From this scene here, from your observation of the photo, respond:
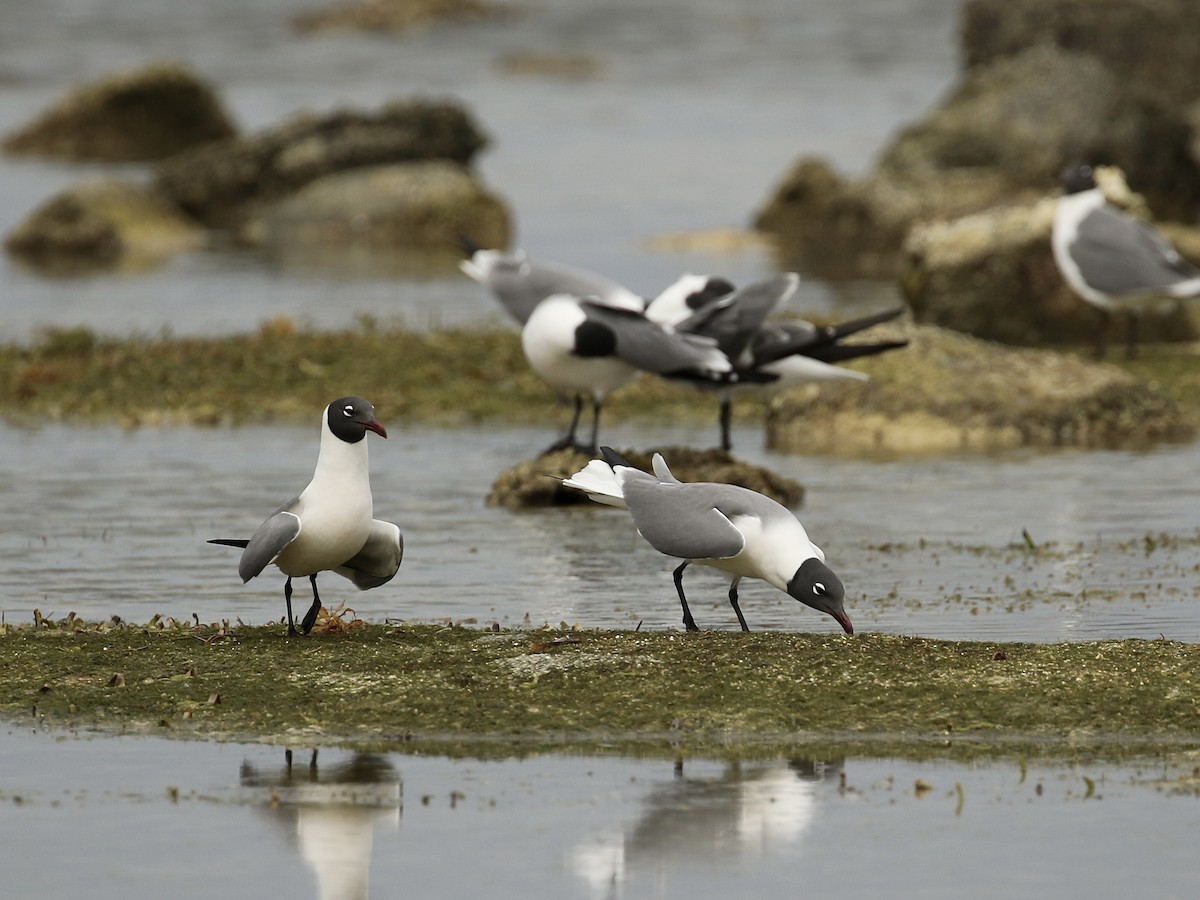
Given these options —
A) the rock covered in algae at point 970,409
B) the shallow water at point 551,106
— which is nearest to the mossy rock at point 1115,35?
the shallow water at point 551,106

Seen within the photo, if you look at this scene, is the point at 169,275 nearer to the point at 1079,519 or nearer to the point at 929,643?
the point at 1079,519

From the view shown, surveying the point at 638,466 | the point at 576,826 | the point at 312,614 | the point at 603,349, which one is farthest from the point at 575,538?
the point at 576,826

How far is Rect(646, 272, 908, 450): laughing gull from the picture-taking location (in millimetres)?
14695

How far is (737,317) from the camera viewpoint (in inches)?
579

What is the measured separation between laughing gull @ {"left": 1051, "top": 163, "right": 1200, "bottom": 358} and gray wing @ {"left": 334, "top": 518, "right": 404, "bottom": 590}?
38.5 feet

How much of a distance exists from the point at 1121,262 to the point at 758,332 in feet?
20.3

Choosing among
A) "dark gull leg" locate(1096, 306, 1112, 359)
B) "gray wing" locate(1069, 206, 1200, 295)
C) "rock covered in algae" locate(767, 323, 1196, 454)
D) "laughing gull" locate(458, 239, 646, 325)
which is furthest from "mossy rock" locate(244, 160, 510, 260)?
"laughing gull" locate(458, 239, 646, 325)

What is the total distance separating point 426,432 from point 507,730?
9287mm

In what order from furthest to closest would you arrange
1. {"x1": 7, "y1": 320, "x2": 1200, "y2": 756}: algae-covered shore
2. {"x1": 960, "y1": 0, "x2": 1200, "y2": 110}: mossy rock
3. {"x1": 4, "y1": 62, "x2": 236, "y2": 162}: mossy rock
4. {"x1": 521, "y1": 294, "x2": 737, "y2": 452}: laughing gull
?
{"x1": 4, "y1": 62, "x2": 236, "y2": 162}: mossy rock → {"x1": 960, "y1": 0, "x2": 1200, "y2": 110}: mossy rock → {"x1": 521, "y1": 294, "x2": 737, "y2": 452}: laughing gull → {"x1": 7, "y1": 320, "x2": 1200, "y2": 756}: algae-covered shore

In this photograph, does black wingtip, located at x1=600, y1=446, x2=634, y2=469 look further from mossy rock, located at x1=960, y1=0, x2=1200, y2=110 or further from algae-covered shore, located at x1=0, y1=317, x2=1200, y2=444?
mossy rock, located at x1=960, y1=0, x2=1200, y2=110

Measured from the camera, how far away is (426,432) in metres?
17.2

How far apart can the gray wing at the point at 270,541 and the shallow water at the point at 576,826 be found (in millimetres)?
1320

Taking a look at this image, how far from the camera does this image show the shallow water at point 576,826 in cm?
626

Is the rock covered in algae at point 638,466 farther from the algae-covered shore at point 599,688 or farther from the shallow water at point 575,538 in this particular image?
the algae-covered shore at point 599,688
